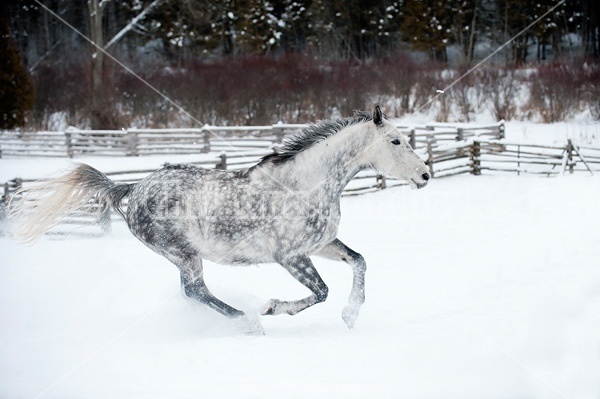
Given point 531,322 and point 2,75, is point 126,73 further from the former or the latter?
point 531,322

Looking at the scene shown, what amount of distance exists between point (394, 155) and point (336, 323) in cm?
167

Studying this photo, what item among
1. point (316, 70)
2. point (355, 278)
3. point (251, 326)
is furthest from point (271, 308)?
point (316, 70)

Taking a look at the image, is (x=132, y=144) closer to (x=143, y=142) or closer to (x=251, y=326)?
(x=143, y=142)

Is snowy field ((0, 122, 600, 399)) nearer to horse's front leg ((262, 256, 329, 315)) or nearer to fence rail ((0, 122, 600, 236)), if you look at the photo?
horse's front leg ((262, 256, 329, 315))

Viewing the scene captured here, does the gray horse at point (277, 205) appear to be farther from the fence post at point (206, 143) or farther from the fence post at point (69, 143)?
the fence post at point (69, 143)

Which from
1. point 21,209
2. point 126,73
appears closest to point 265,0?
point 126,73

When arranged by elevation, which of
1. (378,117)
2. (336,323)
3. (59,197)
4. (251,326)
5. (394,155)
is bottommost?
(336,323)

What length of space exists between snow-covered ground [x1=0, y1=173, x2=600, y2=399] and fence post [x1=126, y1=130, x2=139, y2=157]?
387 inches

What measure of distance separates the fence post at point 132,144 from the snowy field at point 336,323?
9553mm

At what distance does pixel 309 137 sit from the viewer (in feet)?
19.0

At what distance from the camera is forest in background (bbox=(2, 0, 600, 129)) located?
24797 millimetres

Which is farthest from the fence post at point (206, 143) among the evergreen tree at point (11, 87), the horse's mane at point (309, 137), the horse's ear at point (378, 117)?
the horse's ear at point (378, 117)

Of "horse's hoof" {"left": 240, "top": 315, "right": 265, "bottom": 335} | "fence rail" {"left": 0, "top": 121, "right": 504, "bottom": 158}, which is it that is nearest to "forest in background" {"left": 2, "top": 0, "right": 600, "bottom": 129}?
"fence rail" {"left": 0, "top": 121, "right": 504, "bottom": 158}

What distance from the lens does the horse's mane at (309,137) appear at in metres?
5.75
